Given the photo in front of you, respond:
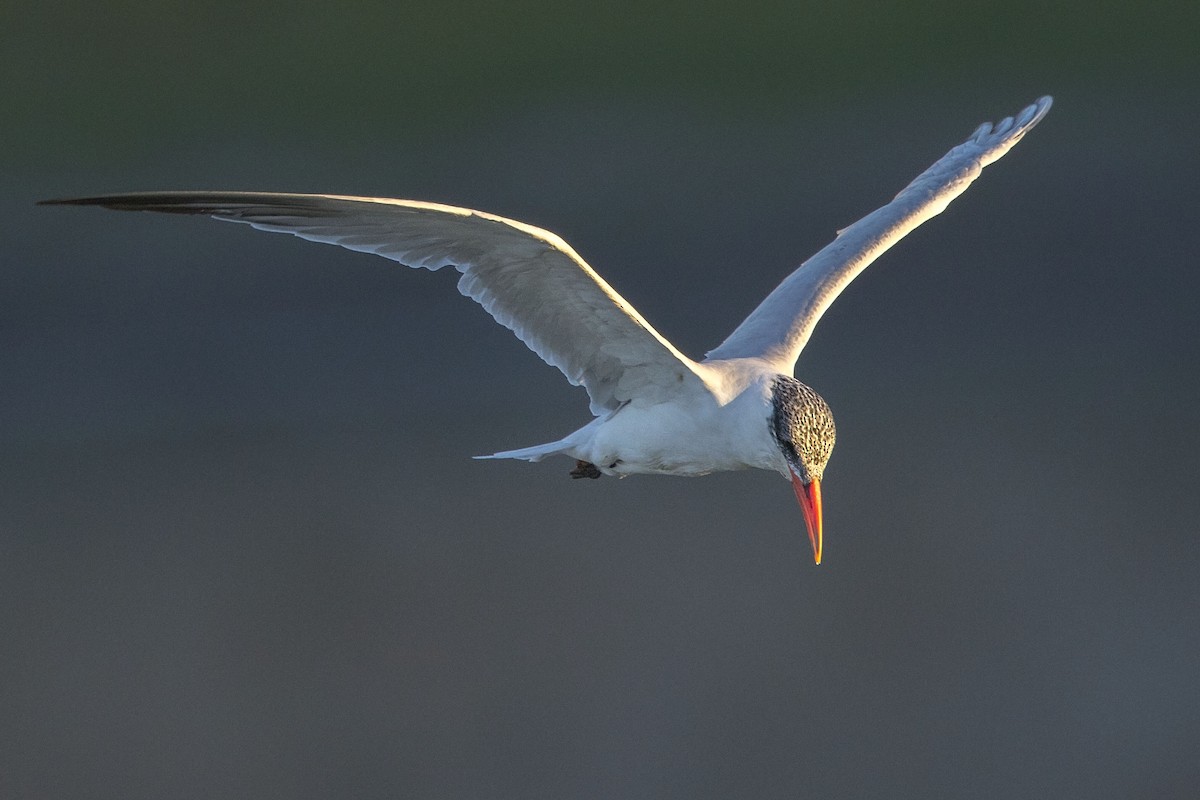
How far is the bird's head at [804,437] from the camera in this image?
5.80 metres

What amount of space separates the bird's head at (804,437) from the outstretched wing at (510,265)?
0.34 metres

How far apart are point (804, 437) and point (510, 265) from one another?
3.93 feet

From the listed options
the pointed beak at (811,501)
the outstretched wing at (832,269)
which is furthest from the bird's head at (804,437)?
the outstretched wing at (832,269)

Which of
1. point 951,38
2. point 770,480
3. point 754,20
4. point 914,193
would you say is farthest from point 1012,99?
point 914,193

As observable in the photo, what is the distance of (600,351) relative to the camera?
620cm

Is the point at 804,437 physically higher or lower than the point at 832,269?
lower

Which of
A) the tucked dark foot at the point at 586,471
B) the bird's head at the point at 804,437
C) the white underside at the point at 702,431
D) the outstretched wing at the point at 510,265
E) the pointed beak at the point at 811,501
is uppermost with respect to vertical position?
the outstretched wing at the point at 510,265

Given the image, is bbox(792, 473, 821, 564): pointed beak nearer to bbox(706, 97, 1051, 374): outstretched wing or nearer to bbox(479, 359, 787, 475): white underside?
bbox(479, 359, 787, 475): white underside

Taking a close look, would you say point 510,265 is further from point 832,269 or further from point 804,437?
point 832,269

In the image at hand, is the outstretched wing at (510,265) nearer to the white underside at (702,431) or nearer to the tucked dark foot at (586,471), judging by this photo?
the white underside at (702,431)

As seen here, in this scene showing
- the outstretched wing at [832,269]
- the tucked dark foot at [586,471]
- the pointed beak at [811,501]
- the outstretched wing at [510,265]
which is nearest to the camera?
the outstretched wing at [510,265]

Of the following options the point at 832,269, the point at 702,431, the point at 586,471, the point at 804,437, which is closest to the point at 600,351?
the point at 702,431

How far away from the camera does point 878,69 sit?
1727cm

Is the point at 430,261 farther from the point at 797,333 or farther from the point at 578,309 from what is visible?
the point at 797,333
